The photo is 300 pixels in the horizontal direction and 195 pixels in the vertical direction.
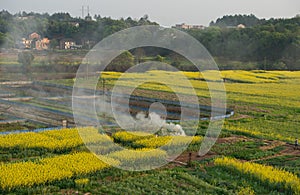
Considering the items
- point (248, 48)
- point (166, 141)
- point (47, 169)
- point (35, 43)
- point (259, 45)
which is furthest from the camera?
point (35, 43)

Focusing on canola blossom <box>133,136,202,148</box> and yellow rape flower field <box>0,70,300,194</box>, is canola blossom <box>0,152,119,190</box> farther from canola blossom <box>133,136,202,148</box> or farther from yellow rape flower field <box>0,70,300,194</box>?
canola blossom <box>133,136,202,148</box>

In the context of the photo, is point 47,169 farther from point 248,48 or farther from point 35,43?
point 35,43

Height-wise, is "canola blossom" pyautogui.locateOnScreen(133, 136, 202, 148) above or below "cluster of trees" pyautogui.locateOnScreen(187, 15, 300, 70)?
below

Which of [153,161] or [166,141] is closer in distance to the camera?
[153,161]

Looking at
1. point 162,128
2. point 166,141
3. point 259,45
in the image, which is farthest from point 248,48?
point 166,141

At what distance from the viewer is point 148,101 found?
83.1 feet

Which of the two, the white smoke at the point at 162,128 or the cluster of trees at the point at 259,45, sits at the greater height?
the cluster of trees at the point at 259,45

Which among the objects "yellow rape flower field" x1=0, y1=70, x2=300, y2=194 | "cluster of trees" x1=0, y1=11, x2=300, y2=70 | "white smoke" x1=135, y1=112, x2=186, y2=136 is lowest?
"yellow rape flower field" x1=0, y1=70, x2=300, y2=194

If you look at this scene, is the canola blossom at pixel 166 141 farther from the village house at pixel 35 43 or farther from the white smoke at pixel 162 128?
the village house at pixel 35 43

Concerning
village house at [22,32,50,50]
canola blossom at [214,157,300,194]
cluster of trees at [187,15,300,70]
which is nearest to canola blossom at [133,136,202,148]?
canola blossom at [214,157,300,194]

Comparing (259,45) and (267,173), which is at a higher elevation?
(259,45)

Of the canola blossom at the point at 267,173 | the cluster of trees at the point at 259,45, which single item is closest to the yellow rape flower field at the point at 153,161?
the canola blossom at the point at 267,173

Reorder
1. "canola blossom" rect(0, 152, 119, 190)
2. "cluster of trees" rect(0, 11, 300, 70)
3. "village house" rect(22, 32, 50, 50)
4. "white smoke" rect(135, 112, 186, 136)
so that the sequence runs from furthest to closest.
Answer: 1. "village house" rect(22, 32, 50, 50)
2. "cluster of trees" rect(0, 11, 300, 70)
3. "white smoke" rect(135, 112, 186, 136)
4. "canola blossom" rect(0, 152, 119, 190)

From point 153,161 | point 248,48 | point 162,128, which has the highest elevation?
point 248,48
